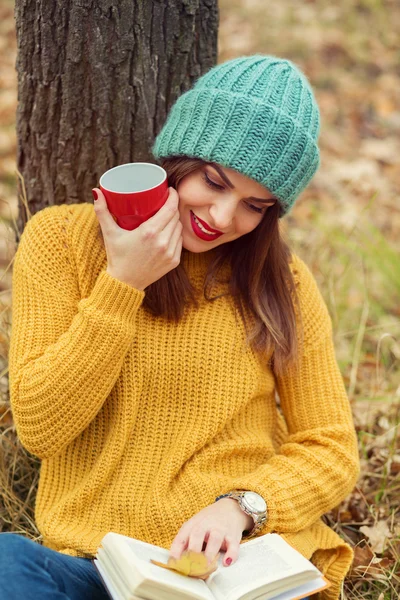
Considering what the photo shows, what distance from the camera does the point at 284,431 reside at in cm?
251

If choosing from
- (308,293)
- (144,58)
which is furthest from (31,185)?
(308,293)

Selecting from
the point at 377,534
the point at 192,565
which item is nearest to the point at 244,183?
the point at 192,565

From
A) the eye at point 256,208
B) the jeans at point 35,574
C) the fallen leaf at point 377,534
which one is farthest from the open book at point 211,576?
the eye at point 256,208

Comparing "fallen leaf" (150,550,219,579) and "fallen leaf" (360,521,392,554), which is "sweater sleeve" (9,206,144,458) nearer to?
"fallen leaf" (150,550,219,579)

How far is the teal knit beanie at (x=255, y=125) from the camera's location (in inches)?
74.4

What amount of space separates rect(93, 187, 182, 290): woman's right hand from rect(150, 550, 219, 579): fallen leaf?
2.38 feet

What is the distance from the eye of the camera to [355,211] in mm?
4664

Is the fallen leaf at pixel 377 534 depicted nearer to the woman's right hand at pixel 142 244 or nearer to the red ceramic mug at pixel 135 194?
the woman's right hand at pixel 142 244

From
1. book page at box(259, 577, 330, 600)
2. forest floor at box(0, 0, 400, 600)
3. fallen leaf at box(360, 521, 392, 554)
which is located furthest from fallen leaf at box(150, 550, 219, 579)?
fallen leaf at box(360, 521, 392, 554)

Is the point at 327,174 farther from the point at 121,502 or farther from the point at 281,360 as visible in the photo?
the point at 121,502

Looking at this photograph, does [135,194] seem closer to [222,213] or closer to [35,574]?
[222,213]

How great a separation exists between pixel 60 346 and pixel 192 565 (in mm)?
667

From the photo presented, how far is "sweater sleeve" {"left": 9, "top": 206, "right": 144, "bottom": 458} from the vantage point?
1855 millimetres

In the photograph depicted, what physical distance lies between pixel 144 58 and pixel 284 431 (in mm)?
1408
